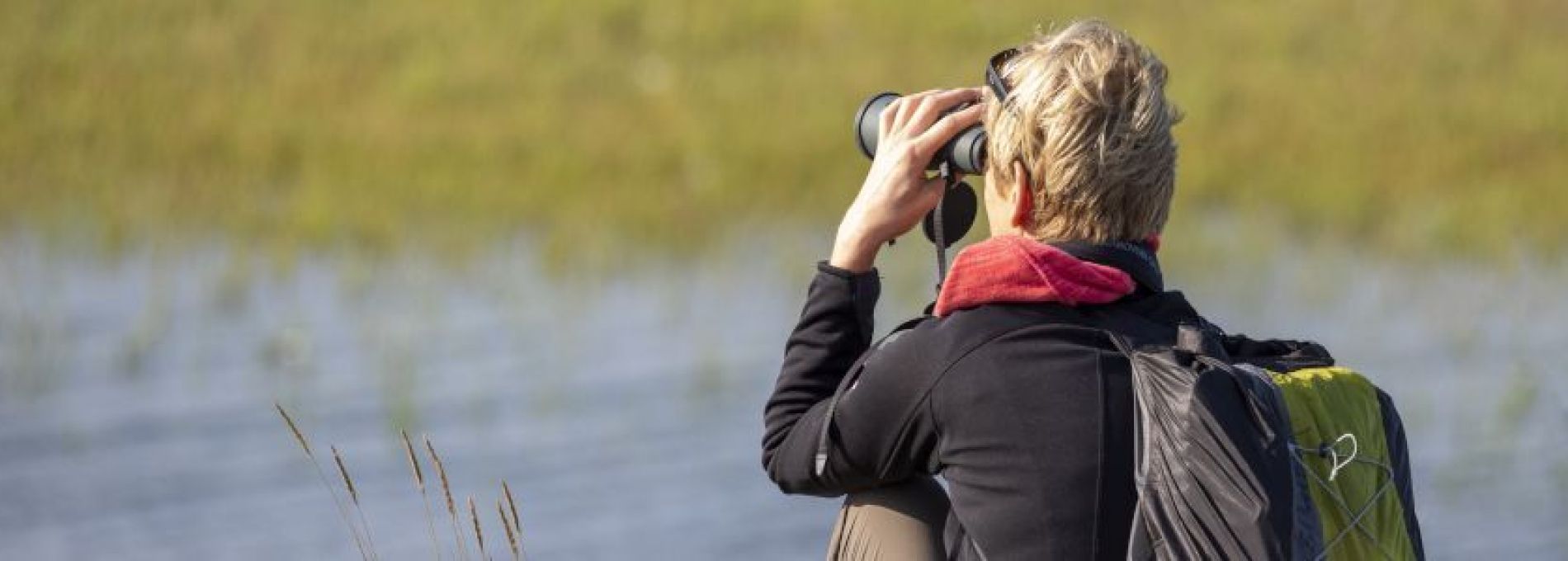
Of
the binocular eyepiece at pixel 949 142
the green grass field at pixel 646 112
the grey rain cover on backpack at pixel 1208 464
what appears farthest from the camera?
the green grass field at pixel 646 112

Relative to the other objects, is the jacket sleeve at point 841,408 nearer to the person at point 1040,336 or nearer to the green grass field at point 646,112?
the person at point 1040,336

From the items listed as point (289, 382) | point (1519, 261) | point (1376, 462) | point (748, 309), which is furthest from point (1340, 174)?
point (1376, 462)

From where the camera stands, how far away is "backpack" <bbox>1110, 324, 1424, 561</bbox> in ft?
8.38

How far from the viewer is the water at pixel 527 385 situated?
6320mm

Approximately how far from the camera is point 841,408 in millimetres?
2773

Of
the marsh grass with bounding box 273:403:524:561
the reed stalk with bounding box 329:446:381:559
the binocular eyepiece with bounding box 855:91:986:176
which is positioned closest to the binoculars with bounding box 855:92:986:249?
the binocular eyepiece with bounding box 855:91:986:176

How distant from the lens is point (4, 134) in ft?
34.3

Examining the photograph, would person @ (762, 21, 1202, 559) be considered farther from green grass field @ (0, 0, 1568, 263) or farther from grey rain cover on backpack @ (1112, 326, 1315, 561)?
green grass field @ (0, 0, 1568, 263)

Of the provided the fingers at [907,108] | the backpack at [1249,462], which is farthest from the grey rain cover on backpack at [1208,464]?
the fingers at [907,108]

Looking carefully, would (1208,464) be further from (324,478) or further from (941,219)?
(324,478)

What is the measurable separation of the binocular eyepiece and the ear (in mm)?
156

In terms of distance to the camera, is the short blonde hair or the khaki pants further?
the khaki pants

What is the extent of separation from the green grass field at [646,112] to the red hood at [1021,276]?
21.3ft

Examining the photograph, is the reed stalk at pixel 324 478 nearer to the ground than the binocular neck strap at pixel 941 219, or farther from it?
farther from it
